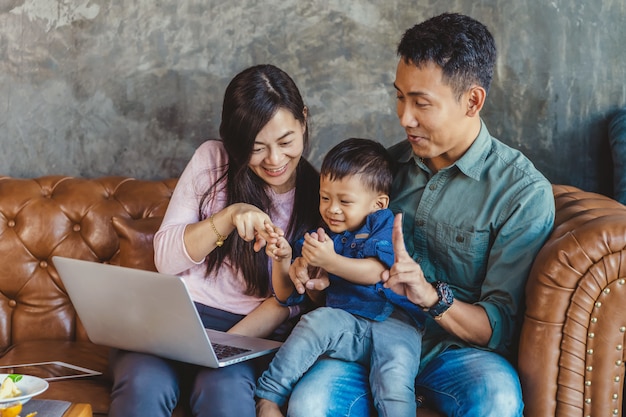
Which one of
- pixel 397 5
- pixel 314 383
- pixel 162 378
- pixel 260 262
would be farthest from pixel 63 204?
pixel 397 5

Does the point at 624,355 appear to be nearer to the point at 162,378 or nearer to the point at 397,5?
the point at 162,378

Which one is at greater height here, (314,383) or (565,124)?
(565,124)

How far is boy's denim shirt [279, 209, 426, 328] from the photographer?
7.01 feet

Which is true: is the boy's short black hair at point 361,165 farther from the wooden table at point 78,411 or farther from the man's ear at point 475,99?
the wooden table at point 78,411

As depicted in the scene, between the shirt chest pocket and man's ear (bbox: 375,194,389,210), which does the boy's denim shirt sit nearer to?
man's ear (bbox: 375,194,389,210)

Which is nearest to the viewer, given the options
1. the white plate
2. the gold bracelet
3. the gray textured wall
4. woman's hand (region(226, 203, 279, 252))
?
the white plate

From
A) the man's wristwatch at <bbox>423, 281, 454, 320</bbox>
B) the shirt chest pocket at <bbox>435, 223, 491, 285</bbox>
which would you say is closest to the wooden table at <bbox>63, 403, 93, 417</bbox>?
the man's wristwatch at <bbox>423, 281, 454, 320</bbox>

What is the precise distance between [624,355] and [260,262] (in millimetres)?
1076

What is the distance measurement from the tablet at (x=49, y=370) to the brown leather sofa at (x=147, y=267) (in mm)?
45

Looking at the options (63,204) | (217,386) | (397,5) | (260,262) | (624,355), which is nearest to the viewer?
(624,355)

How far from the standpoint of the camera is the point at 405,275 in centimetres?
195

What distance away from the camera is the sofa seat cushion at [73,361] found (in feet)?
7.24

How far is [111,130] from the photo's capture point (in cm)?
314

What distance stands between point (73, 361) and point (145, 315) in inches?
23.8
